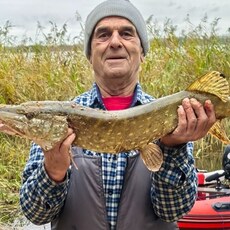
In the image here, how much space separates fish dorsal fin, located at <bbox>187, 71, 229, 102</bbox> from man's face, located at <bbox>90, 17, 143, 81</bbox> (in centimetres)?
28

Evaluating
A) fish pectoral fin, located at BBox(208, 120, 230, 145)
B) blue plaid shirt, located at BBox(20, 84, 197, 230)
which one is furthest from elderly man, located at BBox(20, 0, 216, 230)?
fish pectoral fin, located at BBox(208, 120, 230, 145)

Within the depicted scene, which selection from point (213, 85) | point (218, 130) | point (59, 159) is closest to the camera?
point (59, 159)

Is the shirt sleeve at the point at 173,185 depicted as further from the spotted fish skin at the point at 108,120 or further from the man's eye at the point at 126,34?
the man's eye at the point at 126,34

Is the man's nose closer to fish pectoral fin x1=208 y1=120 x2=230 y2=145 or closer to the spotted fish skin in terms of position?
the spotted fish skin

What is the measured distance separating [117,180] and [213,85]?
520 mm

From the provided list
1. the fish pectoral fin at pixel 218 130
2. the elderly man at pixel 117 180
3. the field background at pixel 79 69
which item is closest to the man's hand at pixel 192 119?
the elderly man at pixel 117 180

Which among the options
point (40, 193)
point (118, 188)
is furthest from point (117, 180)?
point (40, 193)

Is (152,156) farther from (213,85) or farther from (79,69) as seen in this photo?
(79,69)

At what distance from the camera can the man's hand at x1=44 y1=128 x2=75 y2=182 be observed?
6.80ft

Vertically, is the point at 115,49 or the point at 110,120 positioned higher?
the point at 115,49

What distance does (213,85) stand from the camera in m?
2.21

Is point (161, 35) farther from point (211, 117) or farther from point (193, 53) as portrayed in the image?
point (211, 117)

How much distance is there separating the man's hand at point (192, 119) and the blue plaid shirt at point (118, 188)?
0.07 m

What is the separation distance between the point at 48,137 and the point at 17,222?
8.20ft
